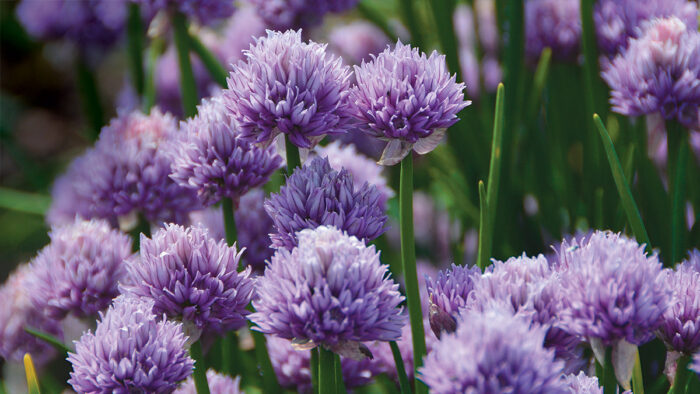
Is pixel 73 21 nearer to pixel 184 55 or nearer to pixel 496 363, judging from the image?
pixel 184 55

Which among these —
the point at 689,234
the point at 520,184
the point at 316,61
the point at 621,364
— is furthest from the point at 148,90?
the point at 621,364

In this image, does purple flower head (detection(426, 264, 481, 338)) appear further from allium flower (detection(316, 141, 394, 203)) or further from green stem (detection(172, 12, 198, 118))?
green stem (detection(172, 12, 198, 118))

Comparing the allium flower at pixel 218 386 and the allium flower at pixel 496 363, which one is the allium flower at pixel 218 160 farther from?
the allium flower at pixel 496 363

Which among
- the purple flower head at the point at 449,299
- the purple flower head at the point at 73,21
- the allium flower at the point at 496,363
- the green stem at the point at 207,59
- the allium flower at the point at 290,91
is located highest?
the purple flower head at the point at 73,21

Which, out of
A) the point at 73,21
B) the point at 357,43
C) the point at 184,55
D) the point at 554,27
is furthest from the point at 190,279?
the point at 73,21

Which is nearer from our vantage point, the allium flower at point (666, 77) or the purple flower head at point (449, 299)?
the purple flower head at point (449, 299)

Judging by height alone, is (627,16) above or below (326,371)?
above

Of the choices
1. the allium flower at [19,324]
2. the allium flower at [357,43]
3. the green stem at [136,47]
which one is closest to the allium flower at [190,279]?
the allium flower at [19,324]
